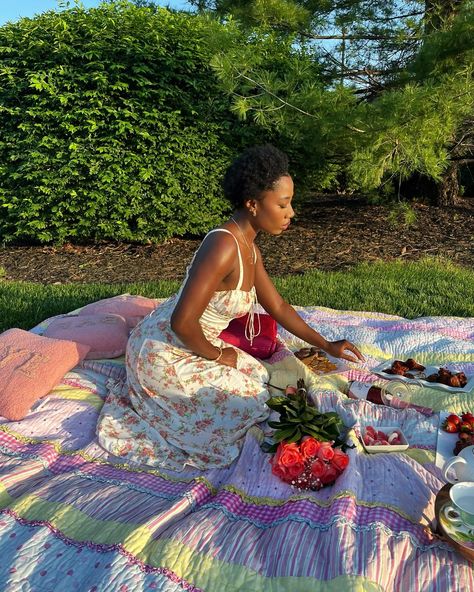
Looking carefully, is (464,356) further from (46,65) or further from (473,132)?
(46,65)

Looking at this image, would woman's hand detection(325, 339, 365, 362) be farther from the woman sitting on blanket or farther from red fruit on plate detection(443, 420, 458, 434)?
red fruit on plate detection(443, 420, 458, 434)

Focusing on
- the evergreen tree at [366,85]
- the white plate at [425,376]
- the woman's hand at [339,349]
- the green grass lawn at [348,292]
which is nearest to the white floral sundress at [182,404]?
the woman's hand at [339,349]

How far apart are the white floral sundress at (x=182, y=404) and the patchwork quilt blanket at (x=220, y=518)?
0.09 metres

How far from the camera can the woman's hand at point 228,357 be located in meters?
2.91

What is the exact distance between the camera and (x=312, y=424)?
8.54 ft

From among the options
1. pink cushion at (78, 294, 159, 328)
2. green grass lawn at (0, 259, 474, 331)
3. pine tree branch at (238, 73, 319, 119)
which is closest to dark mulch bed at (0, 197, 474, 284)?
green grass lawn at (0, 259, 474, 331)

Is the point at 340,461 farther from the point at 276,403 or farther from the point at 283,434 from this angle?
the point at 276,403

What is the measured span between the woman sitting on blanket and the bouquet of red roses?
26cm

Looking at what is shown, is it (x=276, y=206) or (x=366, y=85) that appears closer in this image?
(x=276, y=206)

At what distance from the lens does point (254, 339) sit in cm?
352

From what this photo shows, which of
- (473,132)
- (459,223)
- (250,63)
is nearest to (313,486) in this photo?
(250,63)

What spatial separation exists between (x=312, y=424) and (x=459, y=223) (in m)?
6.19

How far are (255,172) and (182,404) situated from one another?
1.23 m

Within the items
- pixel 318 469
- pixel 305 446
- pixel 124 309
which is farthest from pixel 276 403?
pixel 124 309
